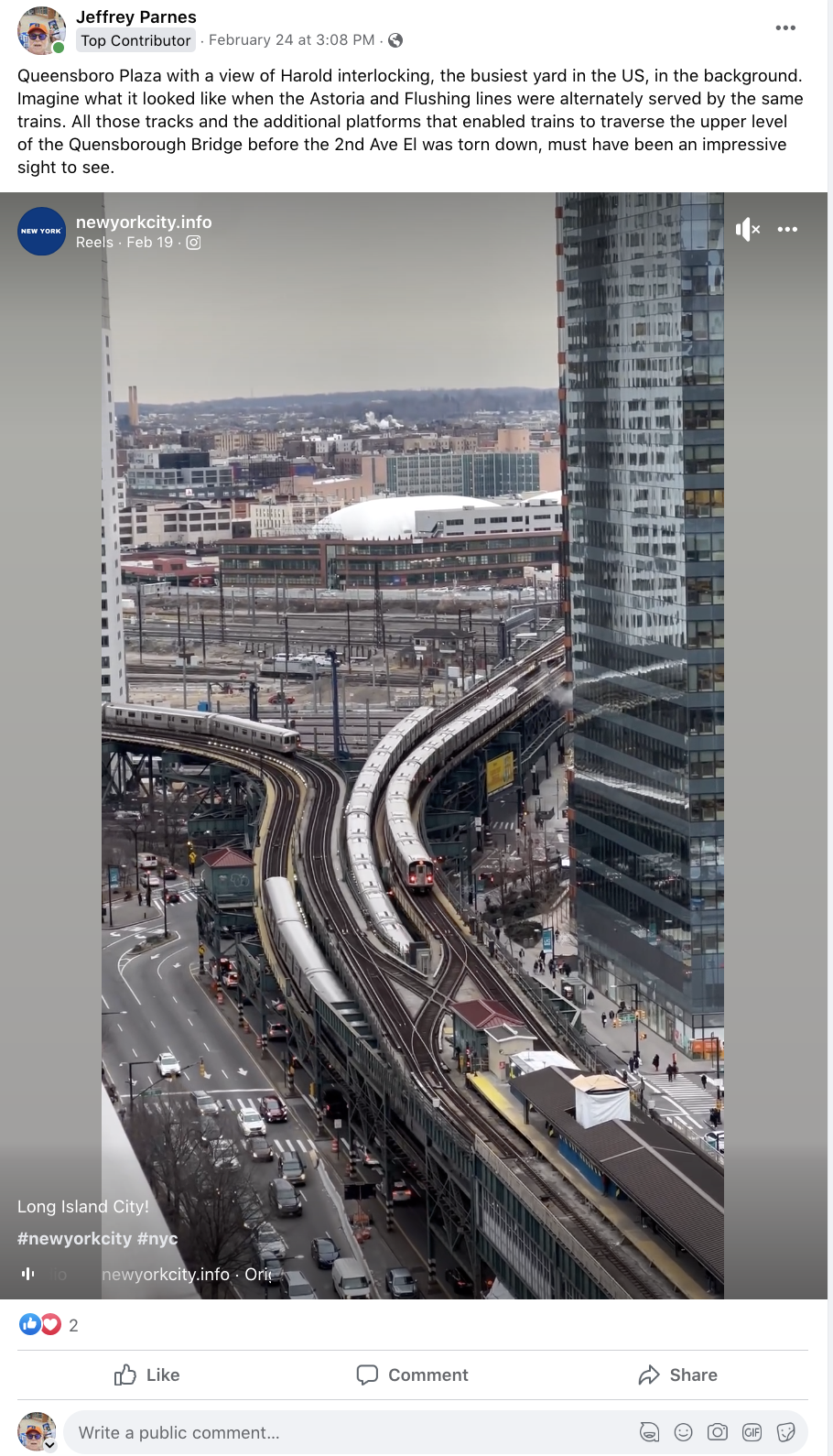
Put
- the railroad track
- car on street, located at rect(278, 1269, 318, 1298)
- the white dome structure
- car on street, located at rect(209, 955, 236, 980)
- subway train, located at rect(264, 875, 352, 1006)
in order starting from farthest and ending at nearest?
the white dome structure, car on street, located at rect(209, 955, 236, 980), subway train, located at rect(264, 875, 352, 1006), the railroad track, car on street, located at rect(278, 1269, 318, 1298)

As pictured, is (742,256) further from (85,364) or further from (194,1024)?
(194,1024)

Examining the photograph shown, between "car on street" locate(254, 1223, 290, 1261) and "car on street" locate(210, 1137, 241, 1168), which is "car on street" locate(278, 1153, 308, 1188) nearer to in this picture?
"car on street" locate(210, 1137, 241, 1168)

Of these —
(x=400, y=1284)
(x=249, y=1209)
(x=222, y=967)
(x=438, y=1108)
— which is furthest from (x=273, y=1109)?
(x=249, y=1209)

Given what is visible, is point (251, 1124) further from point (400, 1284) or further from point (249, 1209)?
point (249, 1209)

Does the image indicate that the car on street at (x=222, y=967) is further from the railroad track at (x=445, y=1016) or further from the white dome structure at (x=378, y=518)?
the white dome structure at (x=378, y=518)

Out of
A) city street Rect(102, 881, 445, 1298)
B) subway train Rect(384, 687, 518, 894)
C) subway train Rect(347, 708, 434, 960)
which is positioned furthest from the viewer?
subway train Rect(384, 687, 518, 894)

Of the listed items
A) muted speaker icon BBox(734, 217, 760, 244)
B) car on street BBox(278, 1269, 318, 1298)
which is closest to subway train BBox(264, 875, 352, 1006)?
car on street BBox(278, 1269, 318, 1298)
